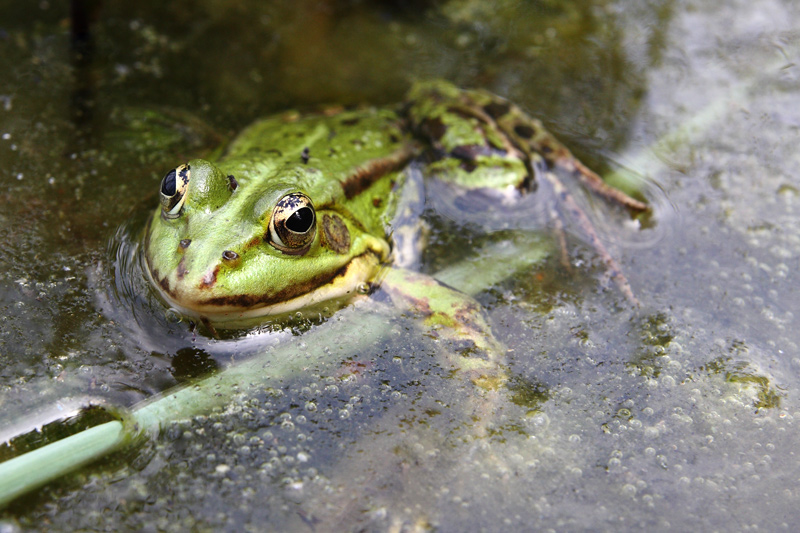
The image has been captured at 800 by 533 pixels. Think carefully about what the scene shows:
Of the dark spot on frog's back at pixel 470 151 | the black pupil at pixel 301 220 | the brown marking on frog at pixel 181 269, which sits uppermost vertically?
the brown marking on frog at pixel 181 269

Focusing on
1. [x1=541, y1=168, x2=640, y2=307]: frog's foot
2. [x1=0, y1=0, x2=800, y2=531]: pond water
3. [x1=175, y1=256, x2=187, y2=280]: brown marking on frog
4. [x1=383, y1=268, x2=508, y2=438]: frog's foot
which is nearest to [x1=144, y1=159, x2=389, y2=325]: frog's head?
[x1=175, y1=256, x2=187, y2=280]: brown marking on frog

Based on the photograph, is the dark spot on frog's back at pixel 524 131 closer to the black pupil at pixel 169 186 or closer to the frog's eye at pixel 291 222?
the frog's eye at pixel 291 222

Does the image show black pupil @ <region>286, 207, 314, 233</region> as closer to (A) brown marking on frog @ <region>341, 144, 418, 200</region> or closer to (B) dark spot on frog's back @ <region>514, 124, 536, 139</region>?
(A) brown marking on frog @ <region>341, 144, 418, 200</region>

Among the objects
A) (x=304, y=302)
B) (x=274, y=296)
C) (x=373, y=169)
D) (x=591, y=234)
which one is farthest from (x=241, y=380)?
(x=591, y=234)

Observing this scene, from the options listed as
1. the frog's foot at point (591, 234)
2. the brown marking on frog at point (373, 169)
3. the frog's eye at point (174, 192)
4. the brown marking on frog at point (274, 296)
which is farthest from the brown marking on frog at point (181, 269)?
the frog's foot at point (591, 234)

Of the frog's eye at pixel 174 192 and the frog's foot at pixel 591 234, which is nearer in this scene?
the frog's eye at pixel 174 192

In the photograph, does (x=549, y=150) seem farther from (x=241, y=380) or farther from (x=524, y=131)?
(x=241, y=380)

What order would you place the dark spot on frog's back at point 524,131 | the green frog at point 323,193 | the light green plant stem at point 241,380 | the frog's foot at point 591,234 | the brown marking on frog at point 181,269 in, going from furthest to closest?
the dark spot on frog's back at point 524,131 < the frog's foot at point 591,234 < the green frog at point 323,193 < the brown marking on frog at point 181,269 < the light green plant stem at point 241,380

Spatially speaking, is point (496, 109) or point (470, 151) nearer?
point (470, 151)
